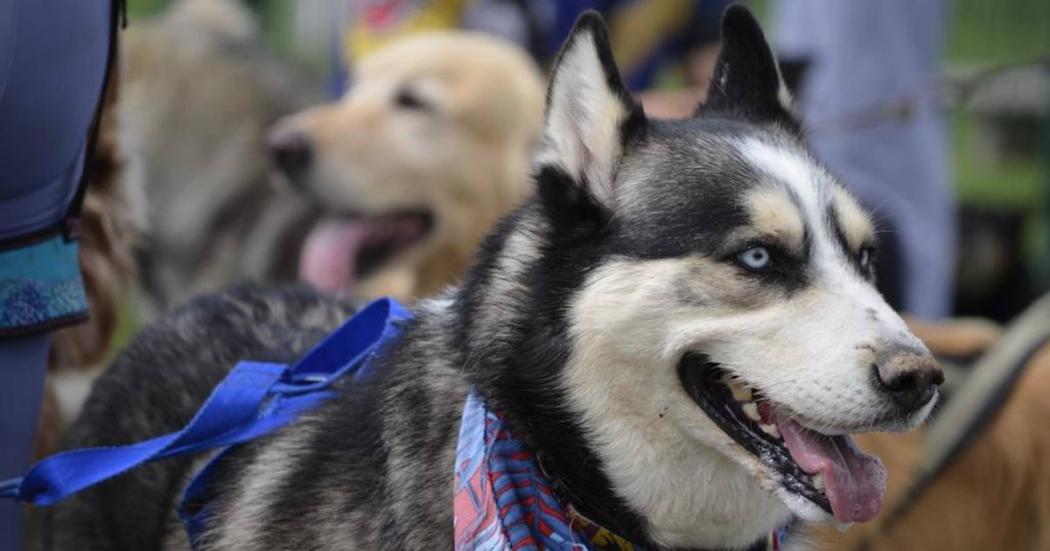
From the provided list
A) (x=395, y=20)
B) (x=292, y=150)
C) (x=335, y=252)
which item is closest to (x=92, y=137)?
(x=292, y=150)

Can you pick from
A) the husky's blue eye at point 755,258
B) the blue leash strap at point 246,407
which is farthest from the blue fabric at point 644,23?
the husky's blue eye at point 755,258

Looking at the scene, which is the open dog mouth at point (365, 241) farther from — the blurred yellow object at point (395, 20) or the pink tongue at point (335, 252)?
the blurred yellow object at point (395, 20)

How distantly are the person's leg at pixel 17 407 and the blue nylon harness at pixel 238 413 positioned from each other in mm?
128

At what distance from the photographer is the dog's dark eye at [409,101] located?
5969 millimetres

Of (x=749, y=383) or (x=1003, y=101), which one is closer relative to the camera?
(x=749, y=383)

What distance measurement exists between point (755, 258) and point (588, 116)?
39cm

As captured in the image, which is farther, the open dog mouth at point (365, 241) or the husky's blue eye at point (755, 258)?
the open dog mouth at point (365, 241)

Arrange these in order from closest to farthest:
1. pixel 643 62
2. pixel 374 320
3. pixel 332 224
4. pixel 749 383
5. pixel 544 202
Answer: pixel 749 383 → pixel 544 202 → pixel 374 320 → pixel 332 224 → pixel 643 62

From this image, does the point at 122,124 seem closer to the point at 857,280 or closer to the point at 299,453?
the point at 299,453

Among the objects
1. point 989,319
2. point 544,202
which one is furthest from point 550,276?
point 989,319

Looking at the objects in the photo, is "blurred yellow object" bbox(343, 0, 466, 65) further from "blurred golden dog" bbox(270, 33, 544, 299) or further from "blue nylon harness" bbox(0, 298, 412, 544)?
"blue nylon harness" bbox(0, 298, 412, 544)

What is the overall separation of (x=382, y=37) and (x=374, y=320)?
3749 millimetres

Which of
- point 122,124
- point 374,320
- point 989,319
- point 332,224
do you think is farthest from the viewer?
point 989,319

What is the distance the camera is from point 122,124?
14.0ft
